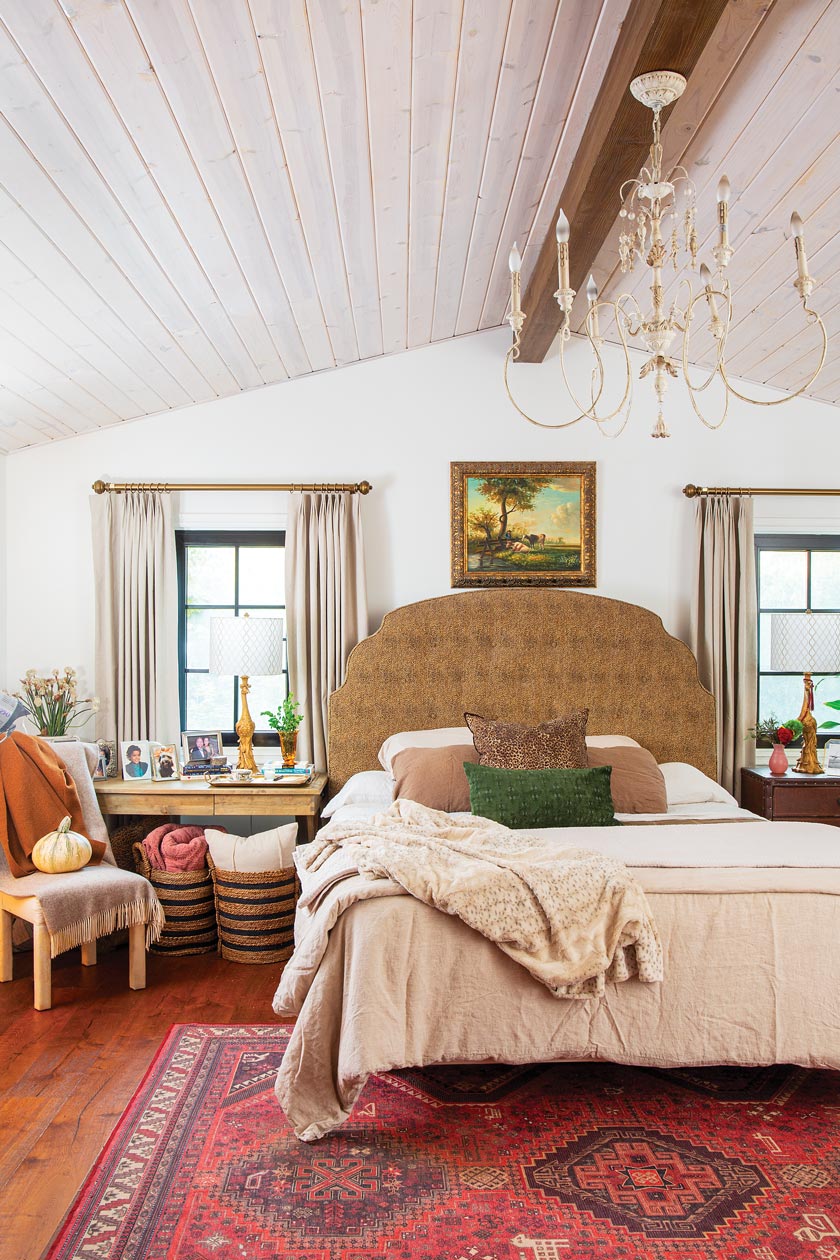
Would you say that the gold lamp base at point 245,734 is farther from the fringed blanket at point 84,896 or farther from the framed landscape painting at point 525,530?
the framed landscape painting at point 525,530

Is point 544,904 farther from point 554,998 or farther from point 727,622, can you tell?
point 727,622

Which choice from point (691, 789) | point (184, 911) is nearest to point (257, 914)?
point (184, 911)

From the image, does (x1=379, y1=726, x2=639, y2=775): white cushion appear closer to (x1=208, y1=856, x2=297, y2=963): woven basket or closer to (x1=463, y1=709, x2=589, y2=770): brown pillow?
(x1=463, y1=709, x2=589, y2=770): brown pillow

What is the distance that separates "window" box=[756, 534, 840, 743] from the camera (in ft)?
16.3

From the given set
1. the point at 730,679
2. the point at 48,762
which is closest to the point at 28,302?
the point at 48,762

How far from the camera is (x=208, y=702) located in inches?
195

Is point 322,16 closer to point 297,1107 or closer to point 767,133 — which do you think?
point 767,133

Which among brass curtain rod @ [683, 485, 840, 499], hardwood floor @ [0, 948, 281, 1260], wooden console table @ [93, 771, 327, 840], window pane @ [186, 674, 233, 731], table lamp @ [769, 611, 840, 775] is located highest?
brass curtain rod @ [683, 485, 840, 499]

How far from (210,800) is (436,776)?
1093mm

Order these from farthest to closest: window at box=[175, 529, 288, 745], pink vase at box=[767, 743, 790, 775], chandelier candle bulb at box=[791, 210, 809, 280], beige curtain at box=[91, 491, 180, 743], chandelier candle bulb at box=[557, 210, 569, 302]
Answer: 1. window at box=[175, 529, 288, 745]
2. beige curtain at box=[91, 491, 180, 743]
3. pink vase at box=[767, 743, 790, 775]
4. chandelier candle bulb at box=[557, 210, 569, 302]
5. chandelier candle bulb at box=[791, 210, 809, 280]

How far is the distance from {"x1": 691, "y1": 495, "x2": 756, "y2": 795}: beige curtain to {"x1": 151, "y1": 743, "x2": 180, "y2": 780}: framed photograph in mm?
2720

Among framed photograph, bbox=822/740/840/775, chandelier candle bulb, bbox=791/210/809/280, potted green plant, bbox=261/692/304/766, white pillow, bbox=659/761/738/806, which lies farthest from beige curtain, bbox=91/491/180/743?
chandelier candle bulb, bbox=791/210/809/280

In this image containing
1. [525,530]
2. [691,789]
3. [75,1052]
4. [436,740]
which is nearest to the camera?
[75,1052]

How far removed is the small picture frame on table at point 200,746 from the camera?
464 centimetres
